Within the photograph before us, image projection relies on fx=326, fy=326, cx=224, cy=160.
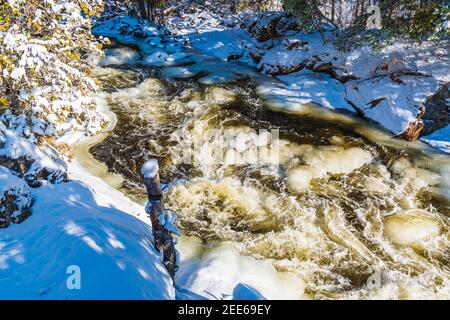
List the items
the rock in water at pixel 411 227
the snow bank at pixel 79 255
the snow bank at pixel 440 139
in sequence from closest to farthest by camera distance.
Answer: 1. the snow bank at pixel 79 255
2. the rock in water at pixel 411 227
3. the snow bank at pixel 440 139

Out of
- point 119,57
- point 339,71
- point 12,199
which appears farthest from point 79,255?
point 119,57

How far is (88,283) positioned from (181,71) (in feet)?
44.5

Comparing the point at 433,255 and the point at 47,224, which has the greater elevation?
the point at 47,224

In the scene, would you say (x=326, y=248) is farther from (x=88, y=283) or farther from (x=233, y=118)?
(x=233, y=118)

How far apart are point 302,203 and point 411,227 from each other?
2331 mm

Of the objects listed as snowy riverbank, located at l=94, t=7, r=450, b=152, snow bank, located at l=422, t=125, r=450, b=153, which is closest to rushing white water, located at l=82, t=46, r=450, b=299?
snow bank, located at l=422, t=125, r=450, b=153

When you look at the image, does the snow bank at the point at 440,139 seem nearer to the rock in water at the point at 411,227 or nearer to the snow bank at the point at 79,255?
the rock in water at the point at 411,227

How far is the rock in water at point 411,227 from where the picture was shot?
674 cm

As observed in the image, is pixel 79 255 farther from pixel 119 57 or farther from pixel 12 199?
pixel 119 57

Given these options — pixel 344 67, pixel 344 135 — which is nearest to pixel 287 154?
pixel 344 135

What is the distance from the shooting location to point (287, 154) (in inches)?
Result: 378

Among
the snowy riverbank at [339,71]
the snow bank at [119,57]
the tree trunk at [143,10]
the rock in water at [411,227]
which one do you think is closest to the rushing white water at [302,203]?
the rock in water at [411,227]

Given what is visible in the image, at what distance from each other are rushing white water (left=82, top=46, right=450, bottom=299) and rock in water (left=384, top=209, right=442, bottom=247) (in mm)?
22

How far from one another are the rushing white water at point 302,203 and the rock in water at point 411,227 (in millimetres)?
22
